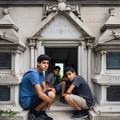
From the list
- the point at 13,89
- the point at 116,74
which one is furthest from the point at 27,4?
the point at 116,74

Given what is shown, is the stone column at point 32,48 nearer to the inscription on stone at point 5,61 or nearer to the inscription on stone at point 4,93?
the inscription on stone at point 5,61

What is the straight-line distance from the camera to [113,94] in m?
4.21

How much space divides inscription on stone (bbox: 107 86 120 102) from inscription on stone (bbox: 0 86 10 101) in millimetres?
2721

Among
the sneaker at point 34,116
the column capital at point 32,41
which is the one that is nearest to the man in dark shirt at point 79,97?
the sneaker at point 34,116

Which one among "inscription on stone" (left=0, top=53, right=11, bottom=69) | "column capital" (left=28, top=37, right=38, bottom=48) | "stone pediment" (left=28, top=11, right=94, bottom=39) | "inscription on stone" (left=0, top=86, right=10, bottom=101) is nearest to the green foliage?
"inscription on stone" (left=0, top=86, right=10, bottom=101)

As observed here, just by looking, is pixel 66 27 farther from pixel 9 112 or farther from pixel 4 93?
pixel 9 112

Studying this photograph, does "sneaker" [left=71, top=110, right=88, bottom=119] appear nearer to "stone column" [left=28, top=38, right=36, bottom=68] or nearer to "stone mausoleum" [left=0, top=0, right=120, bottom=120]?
"stone mausoleum" [left=0, top=0, right=120, bottom=120]

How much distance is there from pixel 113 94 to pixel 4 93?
2964 millimetres

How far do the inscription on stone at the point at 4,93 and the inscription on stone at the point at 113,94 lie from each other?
2.72m

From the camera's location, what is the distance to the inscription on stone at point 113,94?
13.8ft

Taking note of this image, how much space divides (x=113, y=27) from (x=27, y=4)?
112 inches

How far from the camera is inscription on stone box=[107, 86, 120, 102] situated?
Result: 13.8 feet

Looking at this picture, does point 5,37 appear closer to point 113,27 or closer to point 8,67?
point 8,67

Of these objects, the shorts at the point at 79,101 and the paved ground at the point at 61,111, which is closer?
the shorts at the point at 79,101
